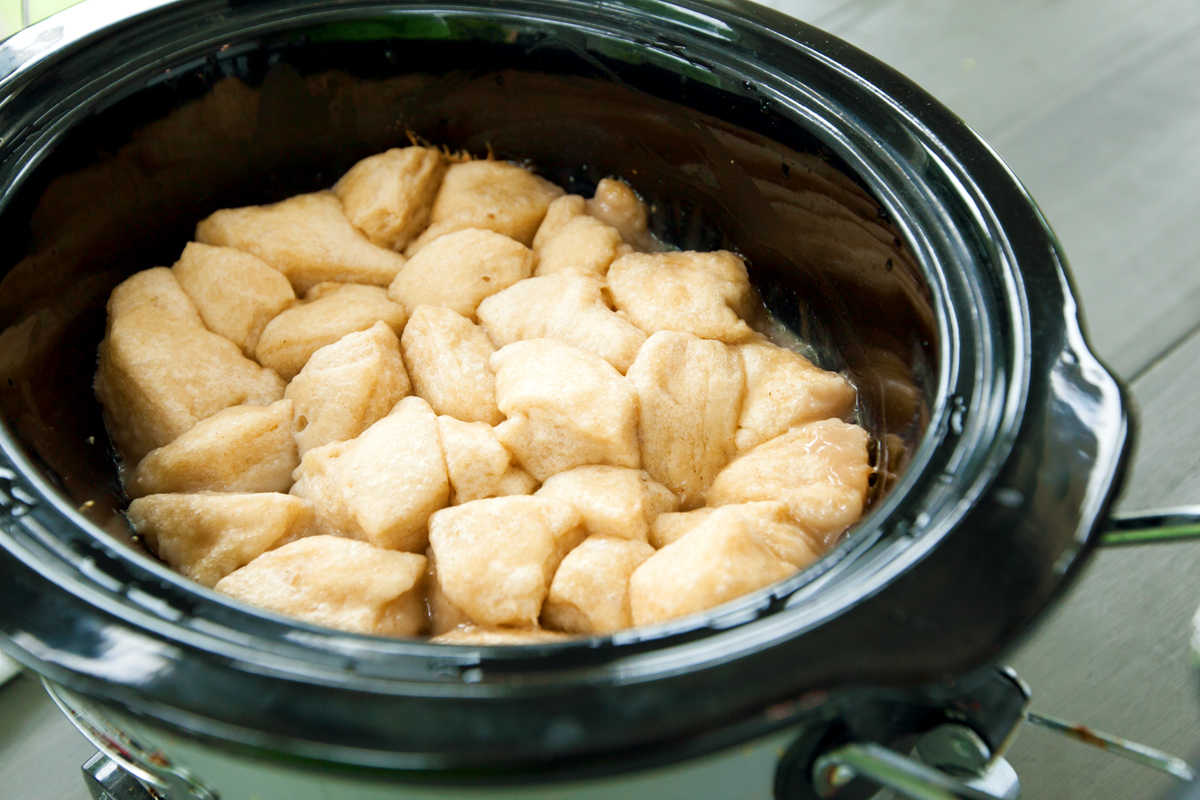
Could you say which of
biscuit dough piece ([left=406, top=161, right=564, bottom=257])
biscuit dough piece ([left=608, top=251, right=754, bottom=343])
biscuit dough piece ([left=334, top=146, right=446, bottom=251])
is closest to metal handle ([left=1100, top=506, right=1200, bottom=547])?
biscuit dough piece ([left=608, top=251, right=754, bottom=343])

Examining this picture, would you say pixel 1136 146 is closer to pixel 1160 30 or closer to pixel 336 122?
pixel 1160 30

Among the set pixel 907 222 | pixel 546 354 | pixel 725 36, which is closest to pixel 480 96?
pixel 725 36

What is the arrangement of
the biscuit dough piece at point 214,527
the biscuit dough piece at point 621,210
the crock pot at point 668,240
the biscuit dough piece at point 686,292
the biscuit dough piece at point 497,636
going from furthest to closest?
the biscuit dough piece at point 621,210
the biscuit dough piece at point 686,292
the biscuit dough piece at point 214,527
the biscuit dough piece at point 497,636
the crock pot at point 668,240

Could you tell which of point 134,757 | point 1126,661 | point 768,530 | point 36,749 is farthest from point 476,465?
point 1126,661

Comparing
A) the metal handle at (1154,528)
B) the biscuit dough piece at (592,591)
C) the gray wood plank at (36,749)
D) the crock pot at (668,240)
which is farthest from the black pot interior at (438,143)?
the gray wood plank at (36,749)

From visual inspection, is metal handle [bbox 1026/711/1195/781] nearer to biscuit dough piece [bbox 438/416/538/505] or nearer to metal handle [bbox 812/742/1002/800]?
metal handle [bbox 812/742/1002/800]

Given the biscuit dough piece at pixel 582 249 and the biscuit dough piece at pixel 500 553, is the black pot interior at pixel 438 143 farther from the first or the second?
the biscuit dough piece at pixel 500 553
